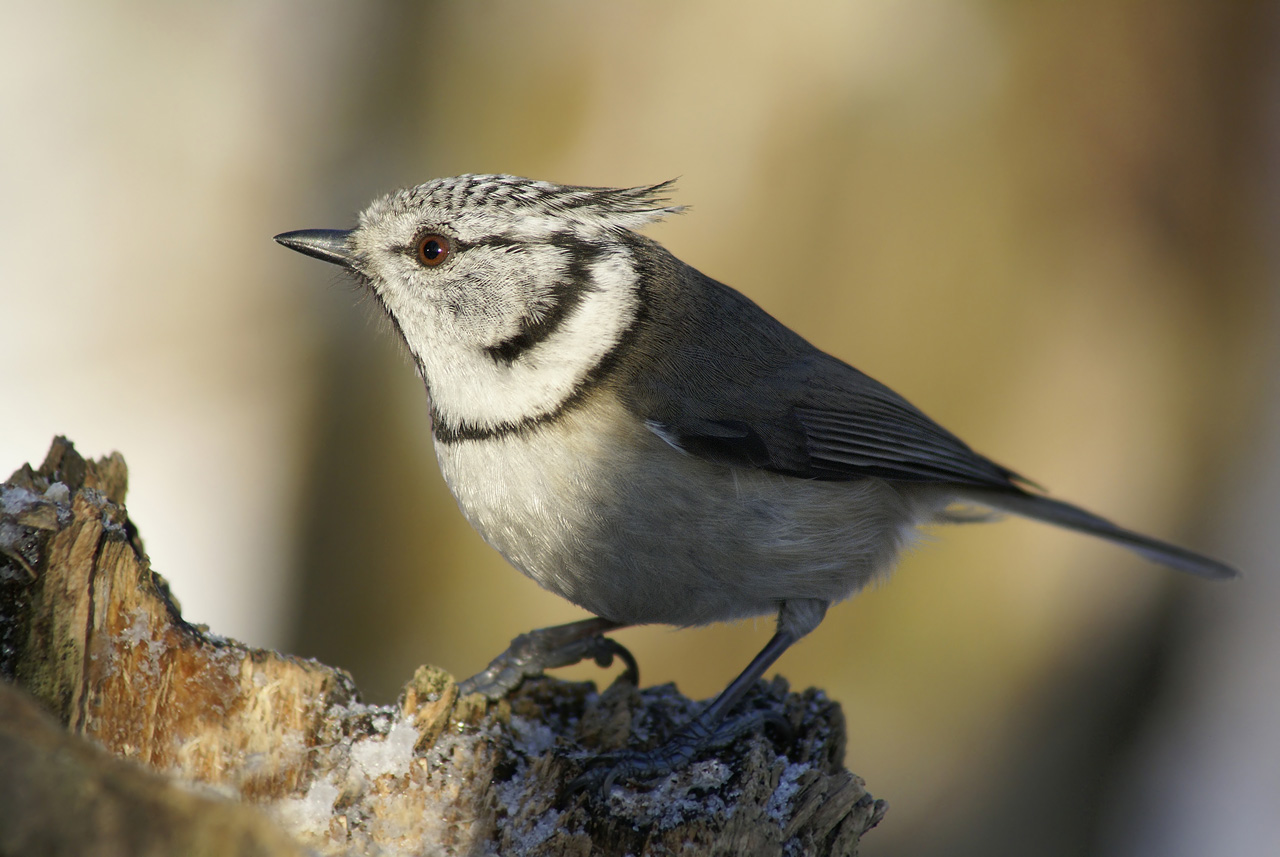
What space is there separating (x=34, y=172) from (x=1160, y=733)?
23.5 ft

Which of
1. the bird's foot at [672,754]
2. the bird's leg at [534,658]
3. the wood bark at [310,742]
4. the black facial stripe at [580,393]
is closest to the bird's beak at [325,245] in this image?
the black facial stripe at [580,393]

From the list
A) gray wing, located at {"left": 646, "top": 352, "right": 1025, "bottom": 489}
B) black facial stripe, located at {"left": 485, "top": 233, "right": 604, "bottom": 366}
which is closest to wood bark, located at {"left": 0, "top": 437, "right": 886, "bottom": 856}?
gray wing, located at {"left": 646, "top": 352, "right": 1025, "bottom": 489}

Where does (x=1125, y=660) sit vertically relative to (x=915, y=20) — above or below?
below

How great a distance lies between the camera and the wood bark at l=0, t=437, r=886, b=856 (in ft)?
6.66

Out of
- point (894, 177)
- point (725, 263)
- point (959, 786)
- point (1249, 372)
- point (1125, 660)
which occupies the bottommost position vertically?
point (959, 786)

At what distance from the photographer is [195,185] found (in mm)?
5684

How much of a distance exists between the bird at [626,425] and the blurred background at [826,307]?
186 centimetres

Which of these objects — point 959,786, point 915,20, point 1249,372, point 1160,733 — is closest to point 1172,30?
point 915,20

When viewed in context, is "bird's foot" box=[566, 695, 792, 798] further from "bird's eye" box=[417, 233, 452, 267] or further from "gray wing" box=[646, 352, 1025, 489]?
"bird's eye" box=[417, 233, 452, 267]

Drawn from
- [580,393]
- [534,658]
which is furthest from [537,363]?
[534,658]

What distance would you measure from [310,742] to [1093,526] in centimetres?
268

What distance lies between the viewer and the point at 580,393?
2.62 metres

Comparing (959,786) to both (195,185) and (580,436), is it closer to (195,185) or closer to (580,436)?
(580,436)

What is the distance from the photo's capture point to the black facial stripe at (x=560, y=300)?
2.71 meters
